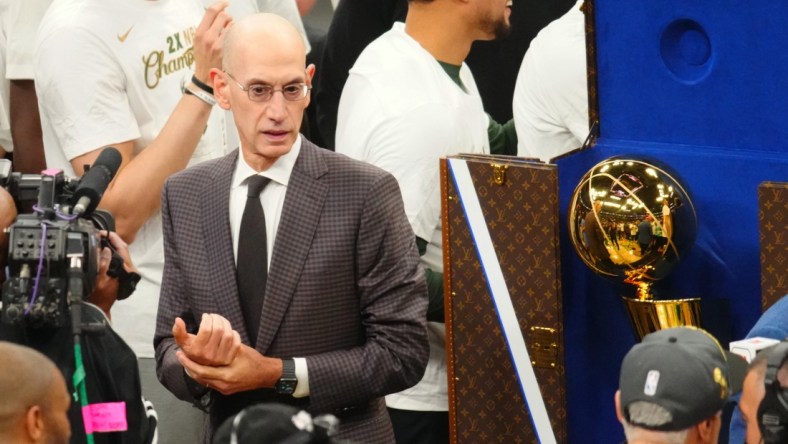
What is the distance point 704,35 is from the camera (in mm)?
3406

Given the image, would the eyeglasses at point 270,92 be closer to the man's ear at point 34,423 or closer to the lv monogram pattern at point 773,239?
the man's ear at point 34,423

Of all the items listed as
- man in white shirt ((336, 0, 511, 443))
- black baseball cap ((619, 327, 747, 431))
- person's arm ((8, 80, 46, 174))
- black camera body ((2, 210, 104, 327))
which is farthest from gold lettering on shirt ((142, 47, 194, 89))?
black baseball cap ((619, 327, 747, 431))

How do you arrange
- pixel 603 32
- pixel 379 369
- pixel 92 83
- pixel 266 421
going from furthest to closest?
pixel 92 83 < pixel 603 32 < pixel 379 369 < pixel 266 421

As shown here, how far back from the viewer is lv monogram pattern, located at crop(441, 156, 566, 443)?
3.63 m

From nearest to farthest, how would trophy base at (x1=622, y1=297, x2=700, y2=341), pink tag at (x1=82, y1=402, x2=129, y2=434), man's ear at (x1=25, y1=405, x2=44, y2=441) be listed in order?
man's ear at (x1=25, y1=405, x2=44, y2=441) → pink tag at (x1=82, y1=402, x2=129, y2=434) → trophy base at (x1=622, y1=297, x2=700, y2=341)

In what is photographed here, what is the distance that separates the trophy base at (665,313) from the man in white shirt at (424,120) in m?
0.67

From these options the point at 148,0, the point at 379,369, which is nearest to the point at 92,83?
the point at 148,0

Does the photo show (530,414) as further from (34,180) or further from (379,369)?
(34,180)

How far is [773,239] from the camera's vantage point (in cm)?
322

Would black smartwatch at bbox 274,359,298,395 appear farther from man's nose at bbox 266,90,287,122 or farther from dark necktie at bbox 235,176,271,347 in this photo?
man's nose at bbox 266,90,287,122

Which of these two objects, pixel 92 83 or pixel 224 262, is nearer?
pixel 224 262

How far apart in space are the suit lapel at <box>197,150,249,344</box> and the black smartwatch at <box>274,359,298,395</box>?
0.13 meters

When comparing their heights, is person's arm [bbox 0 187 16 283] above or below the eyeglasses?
below

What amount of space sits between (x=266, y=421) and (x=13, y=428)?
2.14ft
